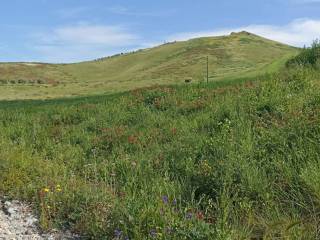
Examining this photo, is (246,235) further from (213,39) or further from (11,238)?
(213,39)

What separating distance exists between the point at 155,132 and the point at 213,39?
392 feet

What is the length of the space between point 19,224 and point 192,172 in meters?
2.44

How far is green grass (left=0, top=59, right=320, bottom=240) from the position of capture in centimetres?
528

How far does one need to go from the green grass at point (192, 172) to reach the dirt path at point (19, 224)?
0.19 meters

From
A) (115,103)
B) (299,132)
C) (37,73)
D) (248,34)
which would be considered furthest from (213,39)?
(299,132)

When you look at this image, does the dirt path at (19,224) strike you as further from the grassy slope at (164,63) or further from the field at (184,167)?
the grassy slope at (164,63)

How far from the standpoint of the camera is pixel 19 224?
6211mm

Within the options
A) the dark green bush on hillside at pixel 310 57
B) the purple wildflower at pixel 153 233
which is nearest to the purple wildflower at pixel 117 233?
the purple wildflower at pixel 153 233

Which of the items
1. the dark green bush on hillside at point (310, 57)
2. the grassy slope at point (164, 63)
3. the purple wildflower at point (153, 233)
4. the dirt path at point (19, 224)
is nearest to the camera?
the purple wildflower at point (153, 233)

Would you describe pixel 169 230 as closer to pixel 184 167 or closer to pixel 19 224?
pixel 19 224

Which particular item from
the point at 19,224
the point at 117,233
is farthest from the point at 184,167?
the point at 19,224

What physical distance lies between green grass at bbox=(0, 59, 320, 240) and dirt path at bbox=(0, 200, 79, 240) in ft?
0.61

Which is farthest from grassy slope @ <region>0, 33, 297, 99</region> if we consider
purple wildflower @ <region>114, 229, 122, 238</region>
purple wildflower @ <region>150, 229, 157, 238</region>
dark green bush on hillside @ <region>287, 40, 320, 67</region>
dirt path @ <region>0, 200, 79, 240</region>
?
purple wildflower @ <region>150, 229, 157, 238</region>

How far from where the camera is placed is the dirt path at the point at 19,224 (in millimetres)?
5801
